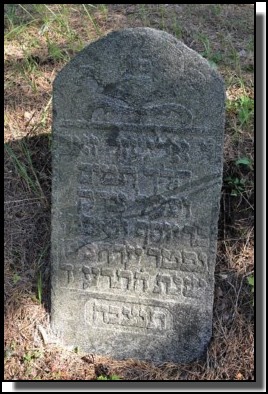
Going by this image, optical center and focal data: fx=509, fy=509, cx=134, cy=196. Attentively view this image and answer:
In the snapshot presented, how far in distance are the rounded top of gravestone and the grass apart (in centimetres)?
72

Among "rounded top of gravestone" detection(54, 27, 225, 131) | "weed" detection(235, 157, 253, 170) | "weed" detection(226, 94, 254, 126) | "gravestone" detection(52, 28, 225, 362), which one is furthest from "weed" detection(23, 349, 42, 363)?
"weed" detection(226, 94, 254, 126)

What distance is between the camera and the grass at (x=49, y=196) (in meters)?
2.54

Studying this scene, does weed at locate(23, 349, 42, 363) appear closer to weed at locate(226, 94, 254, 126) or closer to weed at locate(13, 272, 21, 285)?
weed at locate(13, 272, 21, 285)

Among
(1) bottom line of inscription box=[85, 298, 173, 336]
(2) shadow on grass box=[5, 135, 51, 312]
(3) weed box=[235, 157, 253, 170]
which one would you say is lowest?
(1) bottom line of inscription box=[85, 298, 173, 336]

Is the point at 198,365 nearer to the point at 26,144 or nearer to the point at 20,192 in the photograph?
the point at 20,192

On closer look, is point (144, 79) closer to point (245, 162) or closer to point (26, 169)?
point (245, 162)

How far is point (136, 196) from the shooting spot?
7.80ft

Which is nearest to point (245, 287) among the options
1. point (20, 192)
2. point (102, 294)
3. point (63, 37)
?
point (102, 294)

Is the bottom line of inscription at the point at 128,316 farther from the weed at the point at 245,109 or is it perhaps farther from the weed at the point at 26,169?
the weed at the point at 245,109

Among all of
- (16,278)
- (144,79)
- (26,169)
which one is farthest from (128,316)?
(144,79)

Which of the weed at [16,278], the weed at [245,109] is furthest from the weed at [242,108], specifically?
the weed at [16,278]

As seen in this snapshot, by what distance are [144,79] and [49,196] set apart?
1003 mm

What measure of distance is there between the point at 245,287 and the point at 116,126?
1.06 metres

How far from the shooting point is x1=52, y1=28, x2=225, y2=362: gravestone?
2.19 m
